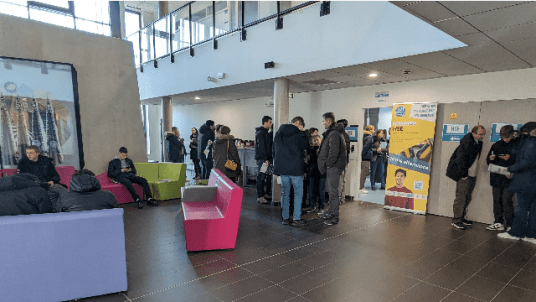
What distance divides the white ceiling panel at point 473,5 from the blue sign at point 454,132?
2.99 meters

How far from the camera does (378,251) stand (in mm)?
3793

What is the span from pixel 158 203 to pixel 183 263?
3.06 meters

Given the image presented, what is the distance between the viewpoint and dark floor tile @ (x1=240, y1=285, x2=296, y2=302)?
264 cm

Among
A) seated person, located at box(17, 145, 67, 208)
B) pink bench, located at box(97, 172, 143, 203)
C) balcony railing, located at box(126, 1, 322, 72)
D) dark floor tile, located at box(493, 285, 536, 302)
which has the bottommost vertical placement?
dark floor tile, located at box(493, 285, 536, 302)

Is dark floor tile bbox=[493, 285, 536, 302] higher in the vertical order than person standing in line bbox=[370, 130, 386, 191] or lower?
lower

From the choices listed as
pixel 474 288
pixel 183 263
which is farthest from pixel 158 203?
pixel 474 288

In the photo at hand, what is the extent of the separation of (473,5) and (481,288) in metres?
2.64

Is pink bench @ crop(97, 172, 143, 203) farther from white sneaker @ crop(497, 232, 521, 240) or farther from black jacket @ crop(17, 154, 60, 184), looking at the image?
white sneaker @ crop(497, 232, 521, 240)

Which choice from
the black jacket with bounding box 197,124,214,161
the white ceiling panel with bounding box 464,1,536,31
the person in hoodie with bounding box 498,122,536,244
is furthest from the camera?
the black jacket with bounding box 197,124,214,161

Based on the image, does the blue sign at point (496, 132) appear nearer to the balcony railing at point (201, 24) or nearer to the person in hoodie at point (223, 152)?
the balcony railing at point (201, 24)

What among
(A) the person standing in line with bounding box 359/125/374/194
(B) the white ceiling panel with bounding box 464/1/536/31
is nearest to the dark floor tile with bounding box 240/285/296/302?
(B) the white ceiling panel with bounding box 464/1/536/31

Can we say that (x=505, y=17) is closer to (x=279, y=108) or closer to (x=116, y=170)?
(x=279, y=108)

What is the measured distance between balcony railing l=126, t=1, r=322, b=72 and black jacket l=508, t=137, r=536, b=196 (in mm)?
3539

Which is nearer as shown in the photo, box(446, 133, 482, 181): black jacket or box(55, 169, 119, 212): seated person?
box(55, 169, 119, 212): seated person
